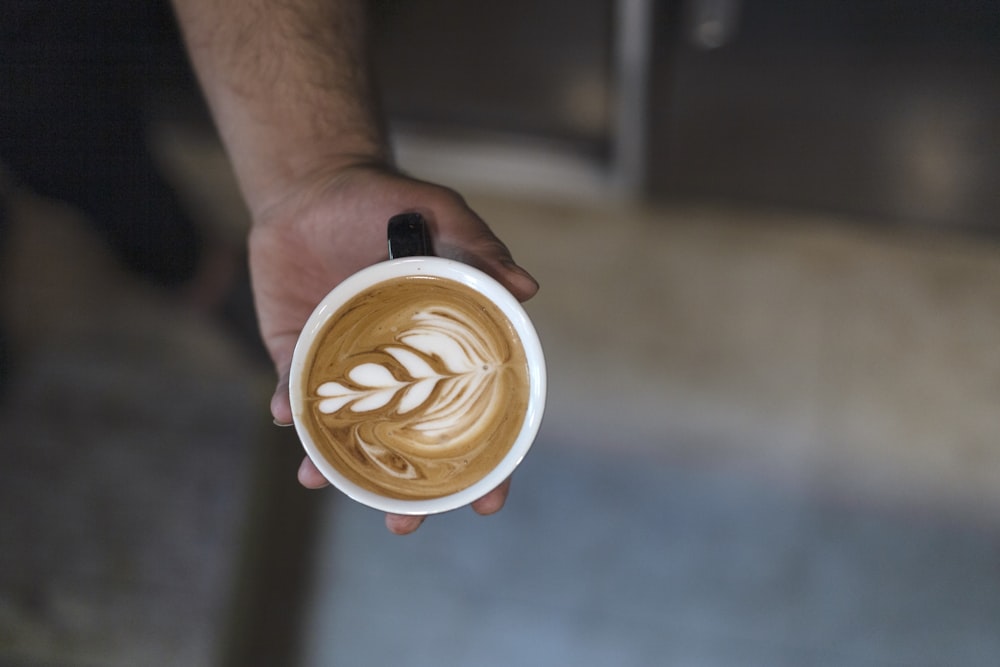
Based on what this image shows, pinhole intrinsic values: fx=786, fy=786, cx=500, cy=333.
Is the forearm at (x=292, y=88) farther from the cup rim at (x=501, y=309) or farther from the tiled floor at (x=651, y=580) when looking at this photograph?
the tiled floor at (x=651, y=580)

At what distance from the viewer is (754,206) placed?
63.5 inches

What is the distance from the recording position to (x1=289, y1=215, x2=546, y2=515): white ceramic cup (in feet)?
2.31

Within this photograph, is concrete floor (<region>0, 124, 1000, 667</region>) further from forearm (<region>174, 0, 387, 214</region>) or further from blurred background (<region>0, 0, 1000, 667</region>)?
forearm (<region>174, 0, 387, 214</region>)

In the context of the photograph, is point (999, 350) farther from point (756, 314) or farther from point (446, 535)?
point (446, 535)

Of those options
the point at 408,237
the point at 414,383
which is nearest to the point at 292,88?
the point at 408,237

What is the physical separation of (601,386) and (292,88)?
87 cm

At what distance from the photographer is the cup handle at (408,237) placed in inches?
29.3

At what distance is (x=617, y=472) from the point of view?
4.93 feet

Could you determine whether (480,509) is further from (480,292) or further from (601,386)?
(601,386)

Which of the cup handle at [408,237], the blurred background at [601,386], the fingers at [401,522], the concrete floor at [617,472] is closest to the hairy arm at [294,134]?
the cup handle at [408,237]

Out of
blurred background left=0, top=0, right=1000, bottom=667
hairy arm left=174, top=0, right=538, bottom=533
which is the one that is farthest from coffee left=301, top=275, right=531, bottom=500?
blurred background left=0, top=0, right=1000, bottom=667

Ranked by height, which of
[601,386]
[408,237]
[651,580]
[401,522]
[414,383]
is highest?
[408,237]

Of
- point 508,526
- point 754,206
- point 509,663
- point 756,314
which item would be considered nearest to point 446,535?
point 508,526

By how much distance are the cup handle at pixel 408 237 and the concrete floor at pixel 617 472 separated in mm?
841
